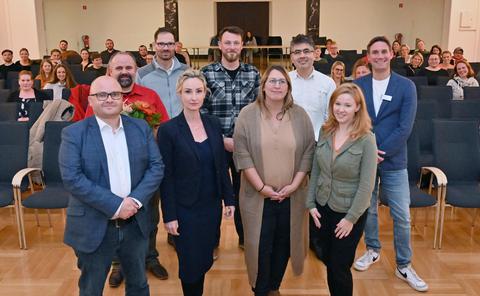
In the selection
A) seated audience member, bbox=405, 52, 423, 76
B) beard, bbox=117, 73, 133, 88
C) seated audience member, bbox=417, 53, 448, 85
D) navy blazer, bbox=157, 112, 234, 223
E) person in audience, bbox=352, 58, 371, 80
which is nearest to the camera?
navy blazer, bbox=157, 112, 234, 223

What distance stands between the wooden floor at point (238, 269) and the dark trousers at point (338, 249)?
1.95ft

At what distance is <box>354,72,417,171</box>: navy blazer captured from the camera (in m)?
3.20

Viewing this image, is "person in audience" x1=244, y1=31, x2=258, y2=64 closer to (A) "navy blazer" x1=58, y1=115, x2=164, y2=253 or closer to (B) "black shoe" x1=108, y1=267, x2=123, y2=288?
(B) "black shoe" x1=108, y1=267, x2=123, y2=288

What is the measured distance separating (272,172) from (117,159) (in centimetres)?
87

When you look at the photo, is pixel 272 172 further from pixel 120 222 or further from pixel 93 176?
pixel 93 176

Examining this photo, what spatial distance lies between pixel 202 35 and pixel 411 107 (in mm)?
16190

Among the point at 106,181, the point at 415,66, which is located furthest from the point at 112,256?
the point at 415,66

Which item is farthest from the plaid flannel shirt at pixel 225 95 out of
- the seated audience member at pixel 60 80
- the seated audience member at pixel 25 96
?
the seated audience member at pixel 60 80

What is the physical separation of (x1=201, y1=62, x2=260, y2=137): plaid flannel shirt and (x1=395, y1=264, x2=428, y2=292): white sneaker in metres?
1.55

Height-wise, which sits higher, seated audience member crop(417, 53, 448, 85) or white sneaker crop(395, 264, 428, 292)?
seated audience member crop(417, 53, 448, 85)

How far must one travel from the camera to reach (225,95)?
11.3ft

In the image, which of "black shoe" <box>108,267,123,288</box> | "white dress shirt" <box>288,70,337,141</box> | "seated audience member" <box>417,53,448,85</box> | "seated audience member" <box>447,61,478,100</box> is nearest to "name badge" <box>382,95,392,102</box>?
"white dress shirt" <box>288,70,337,141</box>

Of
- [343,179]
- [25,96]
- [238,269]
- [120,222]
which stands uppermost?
[25,96]

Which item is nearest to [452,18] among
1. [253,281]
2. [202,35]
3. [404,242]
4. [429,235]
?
[202,35]
